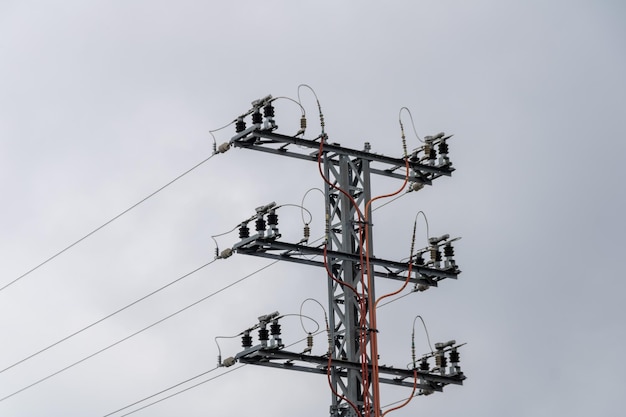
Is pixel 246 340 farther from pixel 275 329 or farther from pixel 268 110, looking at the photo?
pixel 268 110

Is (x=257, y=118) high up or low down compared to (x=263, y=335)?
up

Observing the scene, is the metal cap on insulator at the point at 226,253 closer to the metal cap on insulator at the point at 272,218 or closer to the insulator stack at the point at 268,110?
the metal cap on insulator at the point at 272,218

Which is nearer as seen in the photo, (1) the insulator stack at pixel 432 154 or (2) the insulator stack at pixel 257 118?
(2) the insulator stack at pixel 257 118

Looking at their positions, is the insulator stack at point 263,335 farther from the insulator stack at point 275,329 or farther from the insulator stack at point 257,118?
the insulator stack at point 257,118

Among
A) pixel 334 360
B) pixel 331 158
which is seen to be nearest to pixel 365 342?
pixel 334 360

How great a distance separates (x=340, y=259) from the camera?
3747 centimetres

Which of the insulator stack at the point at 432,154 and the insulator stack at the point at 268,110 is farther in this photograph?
the insulator stack at the point at 432,154

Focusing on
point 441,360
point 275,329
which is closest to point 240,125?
point 275,329

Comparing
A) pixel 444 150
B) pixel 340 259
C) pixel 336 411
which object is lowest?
pixel 336 411

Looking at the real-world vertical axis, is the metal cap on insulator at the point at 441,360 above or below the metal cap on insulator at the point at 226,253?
below

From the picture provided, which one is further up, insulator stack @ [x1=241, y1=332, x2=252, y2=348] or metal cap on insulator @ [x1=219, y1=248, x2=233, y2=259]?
metal cap on insulator @ [x1=219, y1=248, x2=233, y2=259]

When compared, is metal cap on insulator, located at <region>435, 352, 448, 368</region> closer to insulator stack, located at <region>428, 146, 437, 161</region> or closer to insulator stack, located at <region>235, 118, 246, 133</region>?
insulator stack, located at <region>428, 146, 437, 161</region>

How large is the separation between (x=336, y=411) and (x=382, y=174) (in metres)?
4.79

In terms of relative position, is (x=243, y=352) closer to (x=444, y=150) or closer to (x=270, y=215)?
(x=270, y=215)
